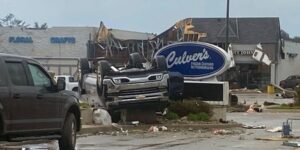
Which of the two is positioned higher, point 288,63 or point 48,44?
point 48,44

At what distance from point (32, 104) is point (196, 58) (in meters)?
15.1

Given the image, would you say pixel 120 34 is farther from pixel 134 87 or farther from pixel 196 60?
pixel 134 87

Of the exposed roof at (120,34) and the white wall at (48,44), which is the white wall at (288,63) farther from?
the white wall at (48,44)

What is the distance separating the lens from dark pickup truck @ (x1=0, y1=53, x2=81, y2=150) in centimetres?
1127

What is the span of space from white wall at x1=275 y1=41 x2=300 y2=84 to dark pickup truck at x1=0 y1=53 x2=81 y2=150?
189 feet

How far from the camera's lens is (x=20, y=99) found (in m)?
11.5

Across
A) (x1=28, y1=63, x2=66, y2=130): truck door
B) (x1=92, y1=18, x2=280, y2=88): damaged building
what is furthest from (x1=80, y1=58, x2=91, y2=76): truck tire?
(x1=92, y1=18, x2=280, y2=88): damaged building

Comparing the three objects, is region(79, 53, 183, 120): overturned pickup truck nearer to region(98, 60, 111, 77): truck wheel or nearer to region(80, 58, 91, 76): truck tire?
region(98, 60, 111, 77): truck wheel

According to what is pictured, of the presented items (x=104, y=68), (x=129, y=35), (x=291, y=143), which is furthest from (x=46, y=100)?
(x=129, y=35)

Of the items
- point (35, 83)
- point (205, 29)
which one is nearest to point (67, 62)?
point (205, 29)

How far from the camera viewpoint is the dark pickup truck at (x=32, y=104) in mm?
11266

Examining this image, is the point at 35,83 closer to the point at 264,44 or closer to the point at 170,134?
the point at 170,134

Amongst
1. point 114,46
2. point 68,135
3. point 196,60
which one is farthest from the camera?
point 114,46

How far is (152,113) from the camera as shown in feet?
76.7
